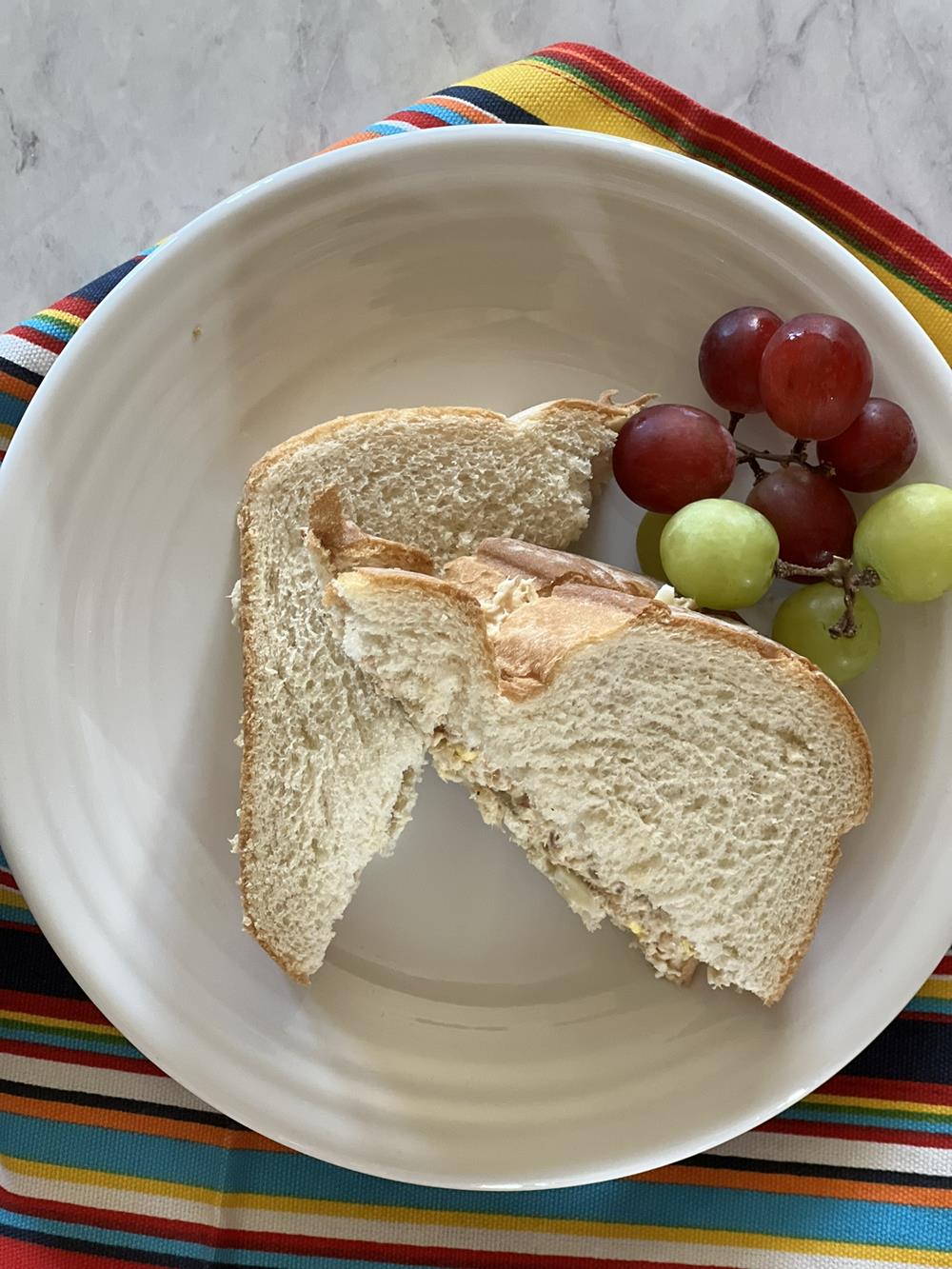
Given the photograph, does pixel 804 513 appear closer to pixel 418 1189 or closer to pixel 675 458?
pixel 675 458

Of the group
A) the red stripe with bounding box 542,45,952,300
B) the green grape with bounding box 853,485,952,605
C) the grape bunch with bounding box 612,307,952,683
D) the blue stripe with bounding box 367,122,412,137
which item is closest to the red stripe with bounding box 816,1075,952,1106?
the grape bunch with bounding box 612,307,952,683

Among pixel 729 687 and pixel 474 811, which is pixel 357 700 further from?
pixel 729 687

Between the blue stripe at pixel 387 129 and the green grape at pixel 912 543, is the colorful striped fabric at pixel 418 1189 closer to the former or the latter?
the blue stripe at pixel 387 129

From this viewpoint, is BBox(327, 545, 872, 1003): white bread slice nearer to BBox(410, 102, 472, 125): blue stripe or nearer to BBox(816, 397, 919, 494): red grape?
BBox(816, 397, 919, 494): red grape

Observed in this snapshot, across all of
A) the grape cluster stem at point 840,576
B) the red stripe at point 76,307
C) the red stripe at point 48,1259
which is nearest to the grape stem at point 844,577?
the grape cluster stem at point 840,576

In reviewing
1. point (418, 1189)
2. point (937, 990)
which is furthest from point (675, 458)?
point (418, 1189)

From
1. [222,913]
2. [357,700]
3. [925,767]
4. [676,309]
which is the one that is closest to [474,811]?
[357,700]
